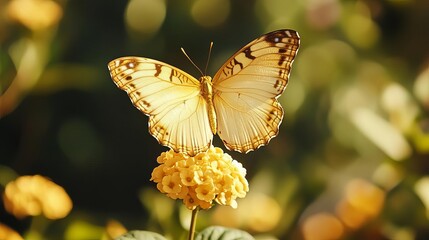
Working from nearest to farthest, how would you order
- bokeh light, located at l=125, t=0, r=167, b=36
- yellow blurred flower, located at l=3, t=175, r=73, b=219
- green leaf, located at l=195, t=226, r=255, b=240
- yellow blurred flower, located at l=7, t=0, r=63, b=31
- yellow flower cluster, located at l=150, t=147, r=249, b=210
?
yellow flower cluster, located at l=150, t=147, r=249, b=210 → green leaf, located at l=195, t=226, r=255, b=240 → yellow blurred flower, located at l=3, t=175, r=73, b=219 → yellow blurred flower, located at l=7, t=0, r=63, b=31 → bokeh light, located at l=125, t=0, r=167, b=36

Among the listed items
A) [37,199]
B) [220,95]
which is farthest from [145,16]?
[220,95]

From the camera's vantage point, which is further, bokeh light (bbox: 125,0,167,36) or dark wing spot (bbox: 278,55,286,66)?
bokeh light (bbox: 125,0,167,36)

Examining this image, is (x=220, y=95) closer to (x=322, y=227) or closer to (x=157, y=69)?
(x=157, y=69)

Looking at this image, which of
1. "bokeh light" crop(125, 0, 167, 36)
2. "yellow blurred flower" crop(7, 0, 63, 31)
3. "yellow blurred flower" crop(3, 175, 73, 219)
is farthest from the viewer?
"bokeh light" crop(125, 0, 167, 36)

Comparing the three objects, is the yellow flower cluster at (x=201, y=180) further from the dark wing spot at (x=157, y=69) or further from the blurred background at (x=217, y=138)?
the blurred background at (x=217, y=138)

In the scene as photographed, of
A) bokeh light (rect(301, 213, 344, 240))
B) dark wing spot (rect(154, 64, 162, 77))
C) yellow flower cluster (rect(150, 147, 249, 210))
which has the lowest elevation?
bokeh light (rect(301, 213, 344, 240))

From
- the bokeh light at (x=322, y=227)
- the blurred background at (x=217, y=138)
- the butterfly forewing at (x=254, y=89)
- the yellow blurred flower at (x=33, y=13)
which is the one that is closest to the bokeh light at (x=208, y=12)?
the blurred background at (x=217, y=138)

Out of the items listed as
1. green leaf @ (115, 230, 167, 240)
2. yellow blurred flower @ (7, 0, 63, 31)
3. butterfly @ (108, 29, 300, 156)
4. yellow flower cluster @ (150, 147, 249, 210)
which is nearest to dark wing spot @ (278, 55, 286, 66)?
butterfly @ (108, 29, 300, 156)

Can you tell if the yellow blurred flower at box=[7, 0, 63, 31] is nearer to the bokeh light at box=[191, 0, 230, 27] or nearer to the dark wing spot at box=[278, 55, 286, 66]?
the bokeh light at box=[191, 0, 230, 27]
